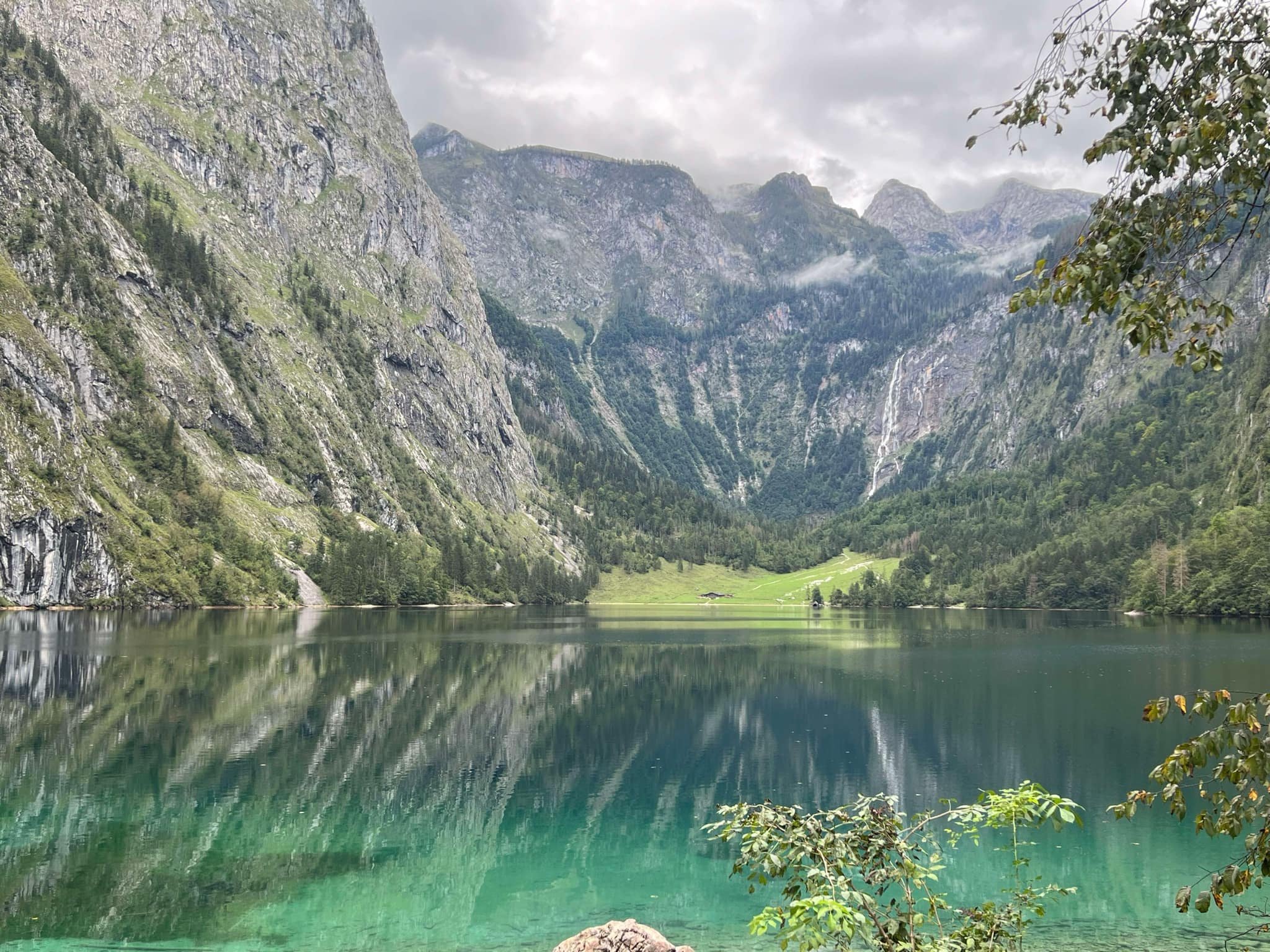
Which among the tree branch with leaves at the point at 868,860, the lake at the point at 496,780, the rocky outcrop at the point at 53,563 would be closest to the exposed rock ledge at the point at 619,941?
the tree branch with leaves at the point at 868,860

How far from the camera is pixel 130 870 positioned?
81.7ft

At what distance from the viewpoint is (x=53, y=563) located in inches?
5340

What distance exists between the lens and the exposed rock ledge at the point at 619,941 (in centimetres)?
1280

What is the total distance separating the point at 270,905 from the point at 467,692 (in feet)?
128

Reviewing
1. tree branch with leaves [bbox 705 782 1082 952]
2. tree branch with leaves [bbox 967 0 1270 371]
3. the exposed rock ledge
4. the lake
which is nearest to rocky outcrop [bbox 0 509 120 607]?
the lake

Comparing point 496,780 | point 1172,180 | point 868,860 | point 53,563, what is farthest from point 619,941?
point 53,563

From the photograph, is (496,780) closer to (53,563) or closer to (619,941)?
(619,941)

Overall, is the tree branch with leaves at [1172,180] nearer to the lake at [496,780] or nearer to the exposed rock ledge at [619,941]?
the exposed rock ledge at [619,941]

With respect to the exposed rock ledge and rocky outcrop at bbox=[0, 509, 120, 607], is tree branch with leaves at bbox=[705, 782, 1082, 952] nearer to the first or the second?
the exposed rock ledge

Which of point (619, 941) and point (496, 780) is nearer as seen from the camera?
point (619, 941)

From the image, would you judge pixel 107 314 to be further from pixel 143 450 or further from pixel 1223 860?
pixel 1223 860

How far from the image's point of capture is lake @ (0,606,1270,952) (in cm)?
2270

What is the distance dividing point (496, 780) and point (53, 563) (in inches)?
5117

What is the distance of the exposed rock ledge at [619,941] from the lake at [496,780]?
891 centimetres
